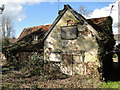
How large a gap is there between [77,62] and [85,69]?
3.38 ft

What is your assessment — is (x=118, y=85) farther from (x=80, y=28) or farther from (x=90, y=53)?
(x=80, y=28)

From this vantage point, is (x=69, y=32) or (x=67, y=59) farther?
(x=67, y=59)

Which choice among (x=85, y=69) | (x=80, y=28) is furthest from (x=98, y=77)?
(x=80, y=28)

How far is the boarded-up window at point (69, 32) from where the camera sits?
11.7 meters

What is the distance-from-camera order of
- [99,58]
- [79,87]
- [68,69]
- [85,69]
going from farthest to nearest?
[68,69] < [85,69] < [99,58] < [79,87]

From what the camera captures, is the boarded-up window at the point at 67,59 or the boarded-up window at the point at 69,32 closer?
the boarded-up window at the point at 69,32

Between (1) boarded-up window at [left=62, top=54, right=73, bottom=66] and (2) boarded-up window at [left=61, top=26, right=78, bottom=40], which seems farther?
(1) boarded-up window at [left=62, top=54, right=73, bottom=66]

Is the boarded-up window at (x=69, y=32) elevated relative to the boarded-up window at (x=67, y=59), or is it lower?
elevated

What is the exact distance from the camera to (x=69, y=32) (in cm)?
1204

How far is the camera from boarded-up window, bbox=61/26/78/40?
11.7 m

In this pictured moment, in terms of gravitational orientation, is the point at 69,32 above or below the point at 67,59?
above

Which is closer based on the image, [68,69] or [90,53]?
[90,53]

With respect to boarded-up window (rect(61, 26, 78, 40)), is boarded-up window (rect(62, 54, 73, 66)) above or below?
below

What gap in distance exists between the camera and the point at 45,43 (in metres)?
13.7
